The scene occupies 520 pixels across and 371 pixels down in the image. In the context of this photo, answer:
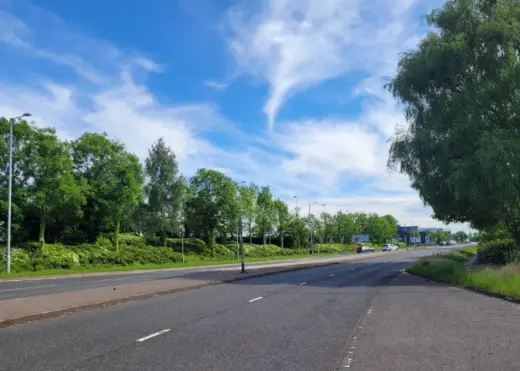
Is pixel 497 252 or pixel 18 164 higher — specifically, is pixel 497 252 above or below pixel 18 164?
below

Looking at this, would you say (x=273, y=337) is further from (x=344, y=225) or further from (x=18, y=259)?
(x=344, y=225)

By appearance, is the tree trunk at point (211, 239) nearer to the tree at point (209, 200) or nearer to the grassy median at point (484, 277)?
the tree at point (209, 200)

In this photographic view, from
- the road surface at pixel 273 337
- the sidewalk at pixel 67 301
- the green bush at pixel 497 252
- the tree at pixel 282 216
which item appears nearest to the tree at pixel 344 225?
the tree at pixel 282 216

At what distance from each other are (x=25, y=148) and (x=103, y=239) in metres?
16.4

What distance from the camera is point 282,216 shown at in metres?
98.4

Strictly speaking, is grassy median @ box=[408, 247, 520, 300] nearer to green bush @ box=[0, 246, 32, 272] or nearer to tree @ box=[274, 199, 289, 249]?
green bush @ box=[0, 246, 32, 272]

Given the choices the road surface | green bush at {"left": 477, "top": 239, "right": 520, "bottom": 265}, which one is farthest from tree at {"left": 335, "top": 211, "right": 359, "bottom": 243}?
the road surface

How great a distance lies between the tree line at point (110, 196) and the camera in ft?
147

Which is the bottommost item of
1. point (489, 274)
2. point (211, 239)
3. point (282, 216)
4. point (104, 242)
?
point (489, 274)

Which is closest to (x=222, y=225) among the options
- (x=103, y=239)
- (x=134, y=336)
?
(x=103, y=239)

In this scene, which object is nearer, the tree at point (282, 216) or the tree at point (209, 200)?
the tree at point (209, 200)

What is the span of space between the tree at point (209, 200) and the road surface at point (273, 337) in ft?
190

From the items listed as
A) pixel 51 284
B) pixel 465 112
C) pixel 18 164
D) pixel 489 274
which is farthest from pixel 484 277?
pixel 18 164

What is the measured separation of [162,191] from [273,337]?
208ft
